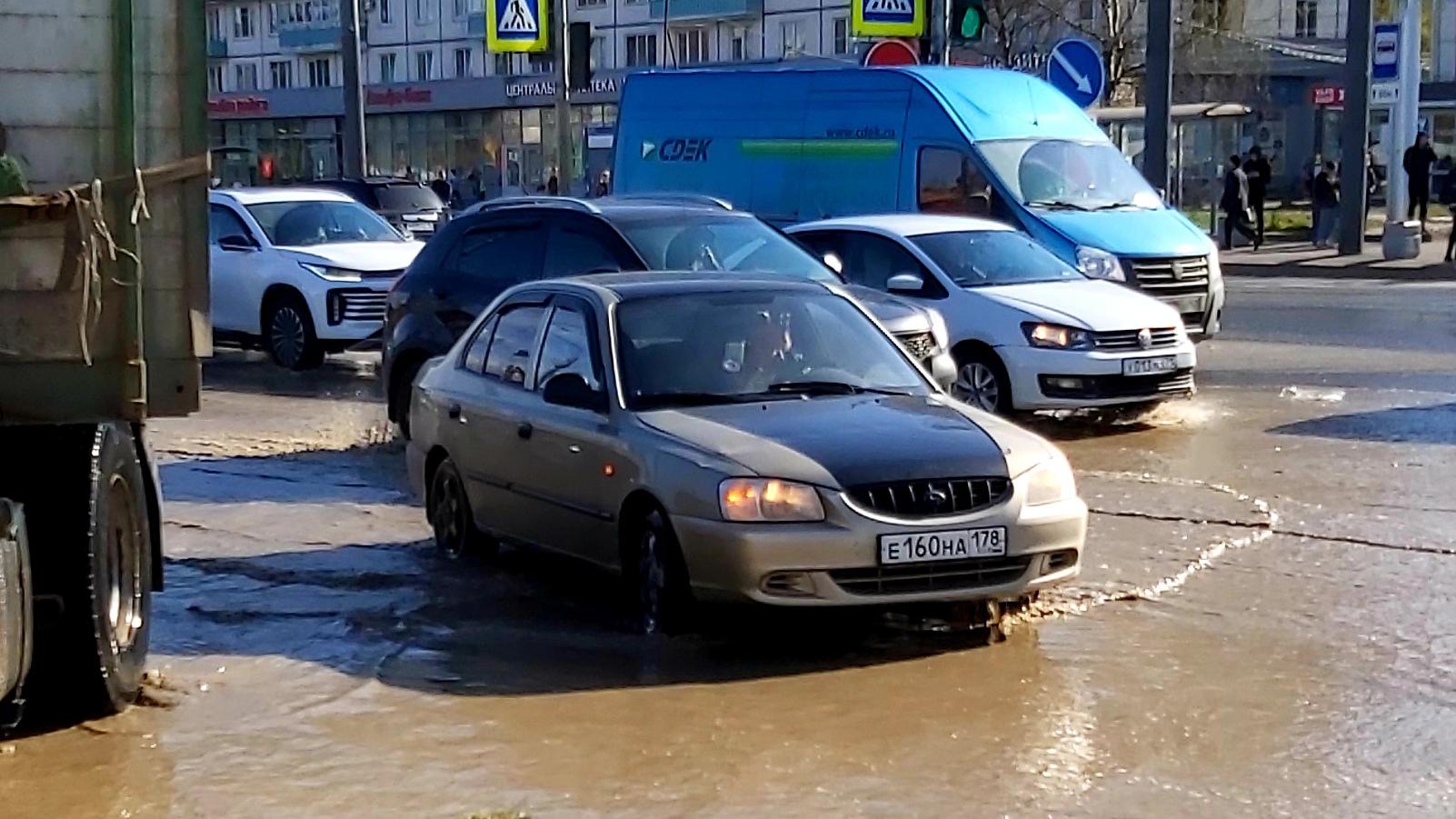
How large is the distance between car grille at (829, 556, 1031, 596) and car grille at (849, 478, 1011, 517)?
0.62 ft

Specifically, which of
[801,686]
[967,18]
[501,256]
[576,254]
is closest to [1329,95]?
[967,18]

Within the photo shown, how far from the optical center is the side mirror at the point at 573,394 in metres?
8.47

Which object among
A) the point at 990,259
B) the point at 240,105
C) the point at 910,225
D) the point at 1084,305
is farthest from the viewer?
the point at 240,105

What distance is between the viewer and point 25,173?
6035mm

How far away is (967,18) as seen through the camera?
20.3 meters

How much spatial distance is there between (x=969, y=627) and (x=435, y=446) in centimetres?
305

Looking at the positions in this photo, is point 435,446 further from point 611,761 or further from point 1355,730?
point 1355,730

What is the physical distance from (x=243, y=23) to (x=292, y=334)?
69717 millimetres

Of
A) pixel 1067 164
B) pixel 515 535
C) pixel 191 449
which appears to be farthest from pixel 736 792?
pixel 1067 164

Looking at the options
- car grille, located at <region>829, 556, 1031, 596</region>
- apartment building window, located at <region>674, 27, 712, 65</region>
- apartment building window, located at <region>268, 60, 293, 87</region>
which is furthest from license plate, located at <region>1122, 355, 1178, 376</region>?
apartment building window, located at <region>268, 60, 293, 87</region>

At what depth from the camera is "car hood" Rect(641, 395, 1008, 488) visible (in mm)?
7578

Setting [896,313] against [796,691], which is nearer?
[796,691]

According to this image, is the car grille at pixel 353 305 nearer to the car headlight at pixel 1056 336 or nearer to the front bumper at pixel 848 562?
the car headlight at pixel 1056 336

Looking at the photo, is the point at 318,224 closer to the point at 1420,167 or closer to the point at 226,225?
the point at 226,225
